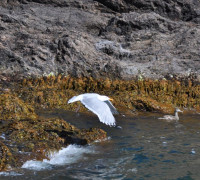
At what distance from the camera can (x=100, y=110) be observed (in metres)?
6.04

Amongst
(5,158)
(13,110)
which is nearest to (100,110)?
(5,158)

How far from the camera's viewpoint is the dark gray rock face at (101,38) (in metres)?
13.0

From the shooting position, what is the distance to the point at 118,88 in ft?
38.3

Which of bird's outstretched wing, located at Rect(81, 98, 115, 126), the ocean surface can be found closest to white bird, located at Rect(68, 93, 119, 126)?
bird's outstretched wing, located at Rect(81, 98, 115, 126)

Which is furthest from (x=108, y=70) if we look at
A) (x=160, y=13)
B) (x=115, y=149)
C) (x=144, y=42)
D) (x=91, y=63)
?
(x=115, y=149)

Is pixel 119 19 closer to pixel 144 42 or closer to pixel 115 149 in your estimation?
pixel 144 42

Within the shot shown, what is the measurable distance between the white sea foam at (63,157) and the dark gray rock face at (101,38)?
712 cm

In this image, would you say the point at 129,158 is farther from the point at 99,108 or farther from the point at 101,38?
the point at 101,38

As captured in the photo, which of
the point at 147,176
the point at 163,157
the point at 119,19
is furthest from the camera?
the point at 119,19

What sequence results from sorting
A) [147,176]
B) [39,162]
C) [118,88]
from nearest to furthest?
[147,176]
[39,162]
[118,88]

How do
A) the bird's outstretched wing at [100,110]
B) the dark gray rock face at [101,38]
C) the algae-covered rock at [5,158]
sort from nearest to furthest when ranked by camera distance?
the algae-covered rock at [5,158]
the bird's outstretched wing at [100,110]
the dark gray rock face at [101,38]

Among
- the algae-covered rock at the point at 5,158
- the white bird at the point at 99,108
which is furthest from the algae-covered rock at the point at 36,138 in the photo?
the white bird at the point at 99,108

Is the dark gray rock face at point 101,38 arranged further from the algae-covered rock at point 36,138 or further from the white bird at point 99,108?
the algae-covered rock at point 36,138

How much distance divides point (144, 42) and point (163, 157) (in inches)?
407
